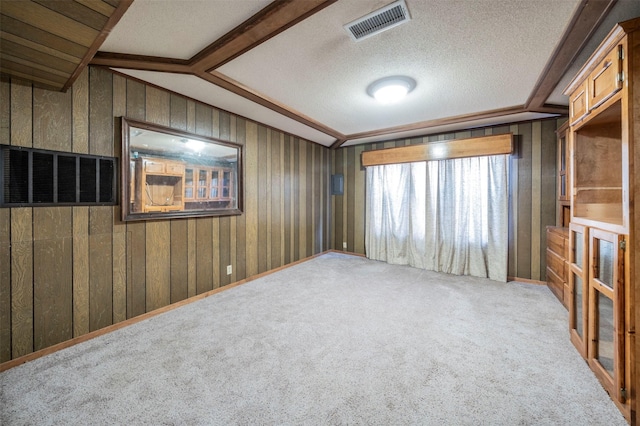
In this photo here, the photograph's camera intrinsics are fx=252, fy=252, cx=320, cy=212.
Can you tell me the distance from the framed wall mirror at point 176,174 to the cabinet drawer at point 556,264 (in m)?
3.96

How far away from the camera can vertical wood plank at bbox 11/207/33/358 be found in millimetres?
1856

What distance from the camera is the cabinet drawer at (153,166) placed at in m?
2.54

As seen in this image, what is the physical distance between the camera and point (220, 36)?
6.21 feet

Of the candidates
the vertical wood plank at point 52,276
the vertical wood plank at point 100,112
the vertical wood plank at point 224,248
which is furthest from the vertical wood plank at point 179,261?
the vertical wood plank at point 100,112

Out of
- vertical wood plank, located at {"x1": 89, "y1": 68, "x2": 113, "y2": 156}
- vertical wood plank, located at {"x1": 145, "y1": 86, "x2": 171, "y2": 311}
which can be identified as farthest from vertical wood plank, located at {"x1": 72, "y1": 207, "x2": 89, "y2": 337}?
vertical wood plank, located at {"x1": 89, "y1": 68, "x2": 113, "y2": 156}

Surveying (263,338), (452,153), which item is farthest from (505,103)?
(263,338)

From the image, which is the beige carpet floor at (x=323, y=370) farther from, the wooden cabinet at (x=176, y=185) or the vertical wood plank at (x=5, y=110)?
the vertical wood plank at (x=5, y=110)

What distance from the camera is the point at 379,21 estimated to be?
5.61 feet

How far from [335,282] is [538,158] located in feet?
11.0

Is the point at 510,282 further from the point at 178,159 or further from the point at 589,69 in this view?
the point at 178,159

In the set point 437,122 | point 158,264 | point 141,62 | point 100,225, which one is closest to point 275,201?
point 158,264

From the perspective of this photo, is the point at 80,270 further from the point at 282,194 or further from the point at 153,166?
the point at 282,194

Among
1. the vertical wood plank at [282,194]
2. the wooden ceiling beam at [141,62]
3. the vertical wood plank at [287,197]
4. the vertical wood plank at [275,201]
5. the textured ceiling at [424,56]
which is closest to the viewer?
the textured ceiling at [424,56]

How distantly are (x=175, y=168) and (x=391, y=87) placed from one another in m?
2.47
